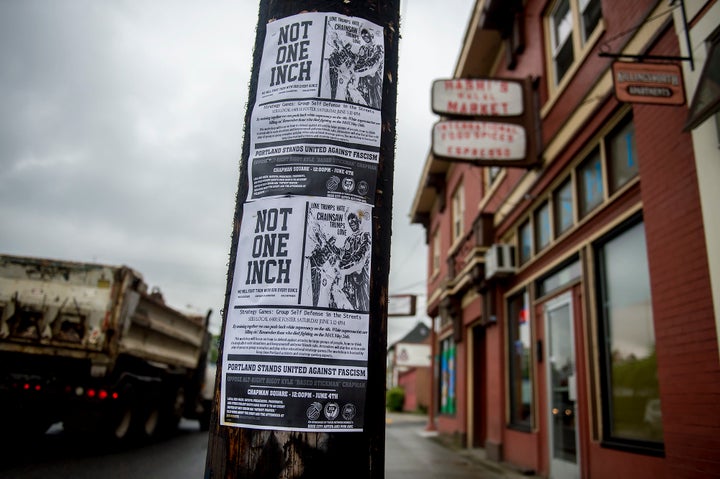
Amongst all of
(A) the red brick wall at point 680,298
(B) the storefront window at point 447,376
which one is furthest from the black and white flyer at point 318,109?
(B) the storefront window at point 447,376

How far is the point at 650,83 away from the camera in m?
5.26

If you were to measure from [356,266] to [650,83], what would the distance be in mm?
4409

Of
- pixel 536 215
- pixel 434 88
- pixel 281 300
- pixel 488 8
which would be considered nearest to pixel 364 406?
pixel 281 300

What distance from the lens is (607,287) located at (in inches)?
283

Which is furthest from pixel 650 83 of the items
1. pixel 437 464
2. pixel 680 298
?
pixel 437 464

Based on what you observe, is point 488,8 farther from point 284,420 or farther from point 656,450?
point 284,420

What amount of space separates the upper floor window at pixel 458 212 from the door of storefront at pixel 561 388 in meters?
7.21

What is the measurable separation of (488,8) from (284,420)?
1118cm

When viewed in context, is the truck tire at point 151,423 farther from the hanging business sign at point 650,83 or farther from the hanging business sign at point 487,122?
the hanging business sign at point 650,83

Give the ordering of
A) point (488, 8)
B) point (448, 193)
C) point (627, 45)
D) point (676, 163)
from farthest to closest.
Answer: point (448, 193) < point (488, 8) < point (627, 45) < point (676, 163)

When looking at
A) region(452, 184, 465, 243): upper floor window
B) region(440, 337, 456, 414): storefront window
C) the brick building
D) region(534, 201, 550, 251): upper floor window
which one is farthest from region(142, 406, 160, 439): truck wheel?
region(452, 184, 465, 243): upper floor window

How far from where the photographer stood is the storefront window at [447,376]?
667 inches

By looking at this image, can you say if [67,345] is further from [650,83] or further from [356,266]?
[650,83]

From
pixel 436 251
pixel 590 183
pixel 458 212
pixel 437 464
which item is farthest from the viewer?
pixel 436 251
